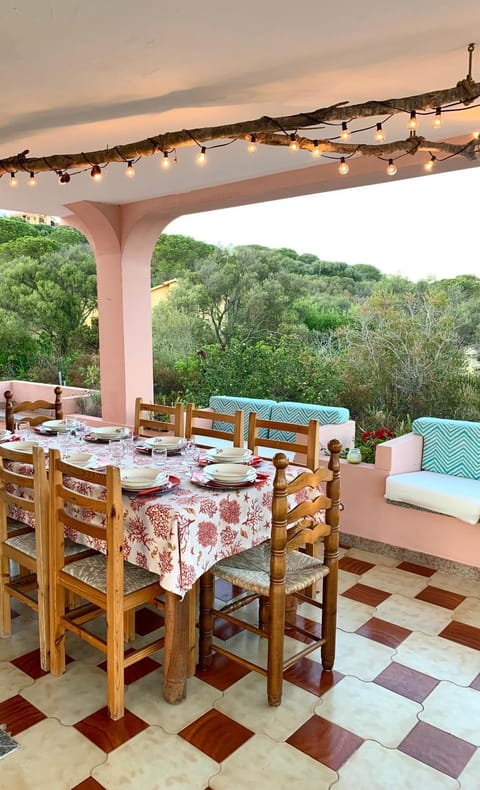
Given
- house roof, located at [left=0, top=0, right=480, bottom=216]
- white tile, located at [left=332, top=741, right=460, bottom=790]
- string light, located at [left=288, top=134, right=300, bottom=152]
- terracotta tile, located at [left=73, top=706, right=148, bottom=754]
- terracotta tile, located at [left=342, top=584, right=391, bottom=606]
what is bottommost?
white tile, located at [left=332, top=741, right=460, bottom=790]

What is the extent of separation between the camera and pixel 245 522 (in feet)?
7.81

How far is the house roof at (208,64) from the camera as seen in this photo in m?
1.90

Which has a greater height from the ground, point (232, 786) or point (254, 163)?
point (254, 163)

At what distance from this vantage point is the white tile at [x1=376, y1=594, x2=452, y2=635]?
9.35 feet

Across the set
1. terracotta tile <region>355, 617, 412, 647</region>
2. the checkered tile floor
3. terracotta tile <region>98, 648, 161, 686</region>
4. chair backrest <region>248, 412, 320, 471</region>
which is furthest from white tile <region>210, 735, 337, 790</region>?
chair backrest <region>248, 412, 320, 471</region>

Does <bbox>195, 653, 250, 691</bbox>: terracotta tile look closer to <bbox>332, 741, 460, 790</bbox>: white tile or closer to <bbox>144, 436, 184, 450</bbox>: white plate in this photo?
<bbox>332, 741, 460, 790</bbox>: white tile

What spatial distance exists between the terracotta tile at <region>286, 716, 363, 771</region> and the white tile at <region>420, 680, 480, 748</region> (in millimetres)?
331

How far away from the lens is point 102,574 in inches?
90.6

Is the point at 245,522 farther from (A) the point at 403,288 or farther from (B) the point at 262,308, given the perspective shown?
(B) the point at 262,308

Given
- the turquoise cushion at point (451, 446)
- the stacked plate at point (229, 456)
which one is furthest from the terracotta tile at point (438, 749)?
the turquoise cushion at point (451, 446)

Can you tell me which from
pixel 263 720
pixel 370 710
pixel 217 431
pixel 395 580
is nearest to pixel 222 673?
pixel 263 720

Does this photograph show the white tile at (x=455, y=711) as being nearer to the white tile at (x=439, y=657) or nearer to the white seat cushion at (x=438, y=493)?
the white tile at (x=439, y=657)

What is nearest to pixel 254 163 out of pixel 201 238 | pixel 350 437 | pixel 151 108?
pixel 151 108

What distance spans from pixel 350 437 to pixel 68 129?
9.49ft
